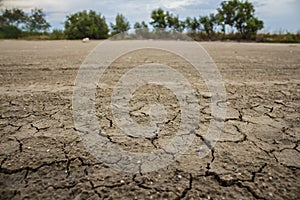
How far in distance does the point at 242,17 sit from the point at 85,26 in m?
16.0

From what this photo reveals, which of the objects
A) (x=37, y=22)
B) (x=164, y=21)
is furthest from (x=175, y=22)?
(x=37, y=22)

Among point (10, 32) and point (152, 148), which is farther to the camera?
point (10, 32)

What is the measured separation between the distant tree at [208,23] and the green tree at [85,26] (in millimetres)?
10452

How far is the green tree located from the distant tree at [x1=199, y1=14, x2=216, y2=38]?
1045 centimetres

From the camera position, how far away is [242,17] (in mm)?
22797

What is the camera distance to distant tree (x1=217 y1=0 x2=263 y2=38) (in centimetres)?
2253

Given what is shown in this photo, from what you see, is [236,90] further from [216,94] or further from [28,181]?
[28,181]

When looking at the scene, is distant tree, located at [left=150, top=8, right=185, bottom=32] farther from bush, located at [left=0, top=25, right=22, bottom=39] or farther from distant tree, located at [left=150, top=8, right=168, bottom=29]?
bush, located at [left=0, top=25, right=22, bottom=39]

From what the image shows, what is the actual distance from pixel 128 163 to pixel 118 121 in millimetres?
723

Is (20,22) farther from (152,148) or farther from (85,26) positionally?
(152,148)

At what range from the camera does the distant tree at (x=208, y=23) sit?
2384 centimetres

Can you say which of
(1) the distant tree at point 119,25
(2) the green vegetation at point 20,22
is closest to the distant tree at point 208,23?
(1) the distant tree at point 119,25

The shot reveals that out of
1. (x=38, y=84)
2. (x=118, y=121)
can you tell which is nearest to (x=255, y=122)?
(x=118, y=121)

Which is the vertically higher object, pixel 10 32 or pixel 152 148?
pixel 10 32
